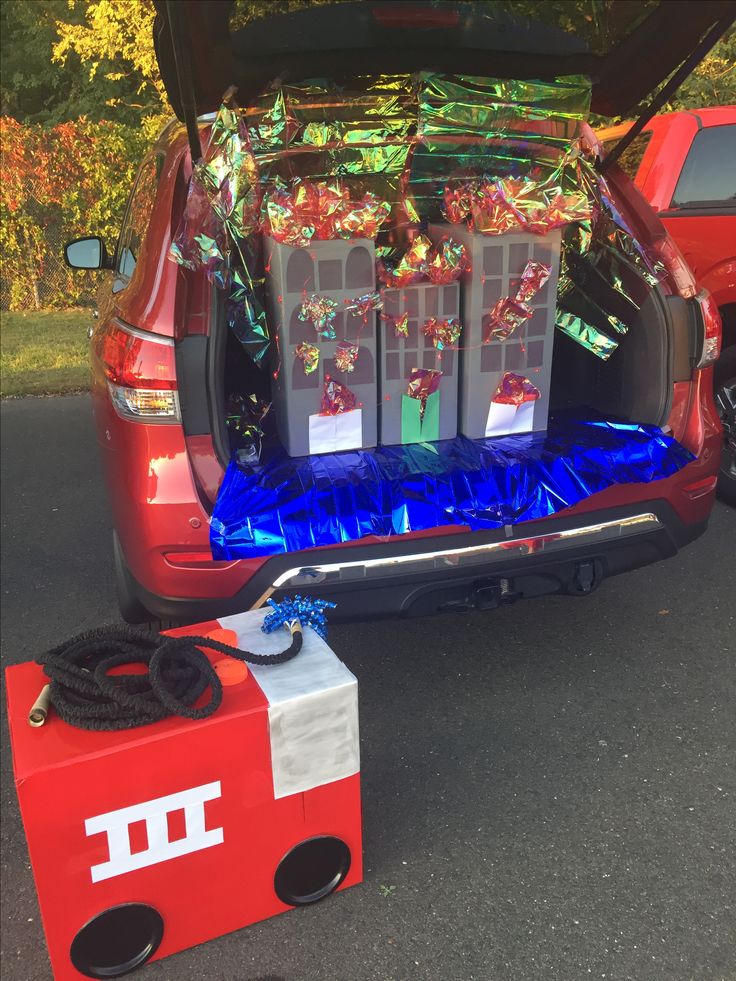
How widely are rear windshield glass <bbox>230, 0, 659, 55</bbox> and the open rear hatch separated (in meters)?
0.02

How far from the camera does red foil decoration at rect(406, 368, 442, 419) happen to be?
2.62 meters

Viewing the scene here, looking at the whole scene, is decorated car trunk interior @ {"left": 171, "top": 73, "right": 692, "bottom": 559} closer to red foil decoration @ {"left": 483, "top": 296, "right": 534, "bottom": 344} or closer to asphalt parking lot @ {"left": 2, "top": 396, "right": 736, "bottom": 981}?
red foil decoration @ {"left": 483, "top": 296, "right": 534, "bottom": 344}

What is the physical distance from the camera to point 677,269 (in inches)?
103

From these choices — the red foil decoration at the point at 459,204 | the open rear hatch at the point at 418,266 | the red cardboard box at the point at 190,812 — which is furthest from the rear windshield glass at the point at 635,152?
the red cardboard box at the point at 190,812

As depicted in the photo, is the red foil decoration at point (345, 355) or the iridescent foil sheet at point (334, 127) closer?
the iridescent foil sheet at point (334, 127)

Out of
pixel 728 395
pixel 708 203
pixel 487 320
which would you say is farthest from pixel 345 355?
pixel 708 203

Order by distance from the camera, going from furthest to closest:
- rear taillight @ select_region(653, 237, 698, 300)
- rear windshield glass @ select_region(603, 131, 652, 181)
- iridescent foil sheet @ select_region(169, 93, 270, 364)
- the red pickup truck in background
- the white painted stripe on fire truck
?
rear windshield glass @ select_region(603, 131, 652, 181) → the red pickup truck in background → rear taillight @ select_region(653, 237, 698, 300) → iridescent foil sheet @ select_region(169, 93, 270, 364) → the white painted stripe on fire truck

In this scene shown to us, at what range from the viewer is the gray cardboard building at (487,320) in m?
2.55

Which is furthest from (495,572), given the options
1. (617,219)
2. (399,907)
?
(617,219)

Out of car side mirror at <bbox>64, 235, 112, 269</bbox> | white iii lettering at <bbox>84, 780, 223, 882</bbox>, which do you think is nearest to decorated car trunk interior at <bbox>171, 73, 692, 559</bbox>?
white iii lettering at <bbox>84, 780, 223, 882</bbox>

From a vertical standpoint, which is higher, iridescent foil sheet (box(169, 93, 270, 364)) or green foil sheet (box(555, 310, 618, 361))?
iridescent foil sheet (box(169, 93, 270, 364))

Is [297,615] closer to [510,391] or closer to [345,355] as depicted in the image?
[345,355]

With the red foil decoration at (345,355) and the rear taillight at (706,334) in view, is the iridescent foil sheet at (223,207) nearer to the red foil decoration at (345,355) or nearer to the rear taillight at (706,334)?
the red foil decoration at (345,355)

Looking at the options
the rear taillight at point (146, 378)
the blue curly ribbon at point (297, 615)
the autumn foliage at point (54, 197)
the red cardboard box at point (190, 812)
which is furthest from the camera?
the autumn foliage at point (54, 197)
